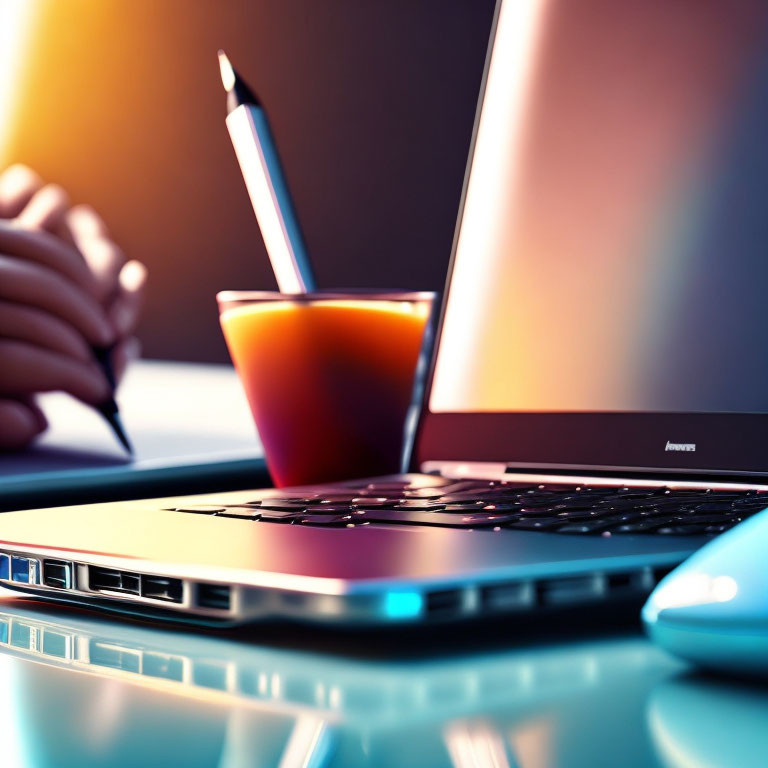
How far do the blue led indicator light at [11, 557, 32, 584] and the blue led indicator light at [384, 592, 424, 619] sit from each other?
0.17m

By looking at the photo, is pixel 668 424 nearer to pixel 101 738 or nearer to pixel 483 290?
pixel 483 290

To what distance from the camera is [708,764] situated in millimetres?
207

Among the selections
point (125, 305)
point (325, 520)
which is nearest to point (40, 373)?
point (125, 305)

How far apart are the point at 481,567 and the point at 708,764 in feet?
0.33

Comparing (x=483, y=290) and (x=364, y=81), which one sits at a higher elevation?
(x=364, y=81)

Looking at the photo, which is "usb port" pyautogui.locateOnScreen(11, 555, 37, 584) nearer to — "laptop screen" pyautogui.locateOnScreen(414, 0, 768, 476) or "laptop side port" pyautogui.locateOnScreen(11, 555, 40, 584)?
"laptop side port" pyautogui.locateOnScreen(11, 555, 40, 584)

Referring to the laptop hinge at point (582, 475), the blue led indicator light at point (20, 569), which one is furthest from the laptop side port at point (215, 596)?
the laptop hinge at point (582, 475)

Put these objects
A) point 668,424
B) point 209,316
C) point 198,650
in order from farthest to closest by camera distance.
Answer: point 209,316, point 668,424, point 198,650

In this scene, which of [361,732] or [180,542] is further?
[180,542]

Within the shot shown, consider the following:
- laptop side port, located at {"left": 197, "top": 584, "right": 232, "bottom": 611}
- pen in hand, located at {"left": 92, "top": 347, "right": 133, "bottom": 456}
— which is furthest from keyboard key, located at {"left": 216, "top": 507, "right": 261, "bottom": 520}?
pen in hand, located at {"left": 92, "top": 347, "right": 133, "bottom": 456}

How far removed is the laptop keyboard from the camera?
375 mm

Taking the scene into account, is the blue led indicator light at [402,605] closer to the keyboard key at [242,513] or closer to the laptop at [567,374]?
the laptop at [567,374]

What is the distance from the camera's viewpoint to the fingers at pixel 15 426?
914mm

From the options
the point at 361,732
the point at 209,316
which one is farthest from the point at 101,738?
the point at 209,316
